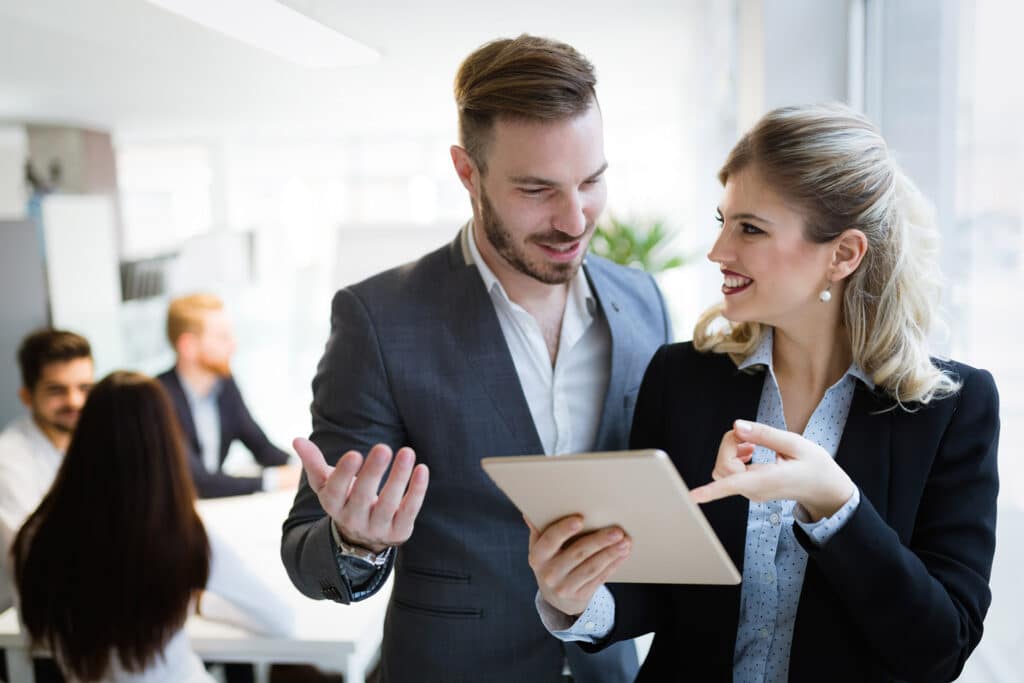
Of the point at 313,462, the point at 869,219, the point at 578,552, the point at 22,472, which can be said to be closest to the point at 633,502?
the point at 578,552

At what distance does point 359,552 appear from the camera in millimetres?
1391

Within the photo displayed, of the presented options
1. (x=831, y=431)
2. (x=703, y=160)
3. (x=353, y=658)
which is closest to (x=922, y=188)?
(x=831, y=431)

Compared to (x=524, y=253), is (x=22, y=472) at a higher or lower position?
lower

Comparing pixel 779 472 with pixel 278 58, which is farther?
pixel 278 58

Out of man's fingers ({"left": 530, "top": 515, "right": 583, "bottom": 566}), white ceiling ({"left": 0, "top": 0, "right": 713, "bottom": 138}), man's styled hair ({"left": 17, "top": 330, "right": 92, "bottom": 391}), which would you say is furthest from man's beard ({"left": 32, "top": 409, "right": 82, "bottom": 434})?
man's fingers ({"left": 530, "top": 515, "right": 583, "bottom": 566})

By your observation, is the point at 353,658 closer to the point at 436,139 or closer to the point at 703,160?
the point at 703,160

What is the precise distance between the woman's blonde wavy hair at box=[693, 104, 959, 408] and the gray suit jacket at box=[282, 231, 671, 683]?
50cm

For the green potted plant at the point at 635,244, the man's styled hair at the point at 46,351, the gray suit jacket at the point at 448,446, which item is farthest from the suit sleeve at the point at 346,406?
the green potted plant at the point at 635,244

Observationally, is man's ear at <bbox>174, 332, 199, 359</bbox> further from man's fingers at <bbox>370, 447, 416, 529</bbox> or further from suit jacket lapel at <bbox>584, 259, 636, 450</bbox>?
man's fingers at <bbox>370, 447, 416, 529</bbox>

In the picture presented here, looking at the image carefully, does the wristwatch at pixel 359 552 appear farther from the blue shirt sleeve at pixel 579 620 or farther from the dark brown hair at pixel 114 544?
the dark brown hair at pixel 114 544

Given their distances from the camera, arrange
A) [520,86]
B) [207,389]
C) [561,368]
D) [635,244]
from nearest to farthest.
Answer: [520,86]
[561,368]
[207,389]
[635,244]

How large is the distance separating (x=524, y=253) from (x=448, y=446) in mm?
377

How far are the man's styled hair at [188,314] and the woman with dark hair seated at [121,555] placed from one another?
2244mm

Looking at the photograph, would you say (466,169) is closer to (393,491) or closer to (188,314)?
(393,491)
